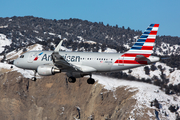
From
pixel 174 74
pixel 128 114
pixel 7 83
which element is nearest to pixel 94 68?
pixel 128 114

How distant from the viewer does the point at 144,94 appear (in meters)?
93.5

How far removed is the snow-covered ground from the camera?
9137 centimetres

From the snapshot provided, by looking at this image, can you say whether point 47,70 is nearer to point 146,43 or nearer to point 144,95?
point 146,43

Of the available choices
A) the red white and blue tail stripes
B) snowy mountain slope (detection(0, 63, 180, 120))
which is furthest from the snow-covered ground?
the red white and blue tail stripes

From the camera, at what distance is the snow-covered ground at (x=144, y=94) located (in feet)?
300

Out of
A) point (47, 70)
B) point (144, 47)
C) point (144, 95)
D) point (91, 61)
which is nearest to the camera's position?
point (144, 47)

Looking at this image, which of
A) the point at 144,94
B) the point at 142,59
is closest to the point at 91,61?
the point at 142,59

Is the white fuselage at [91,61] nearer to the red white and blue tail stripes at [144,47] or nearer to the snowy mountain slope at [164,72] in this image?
the red white and blue tail stripes at [144,47]

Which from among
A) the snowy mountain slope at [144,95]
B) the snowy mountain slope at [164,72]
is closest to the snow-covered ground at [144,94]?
the snowy mountain slope at [144,95]

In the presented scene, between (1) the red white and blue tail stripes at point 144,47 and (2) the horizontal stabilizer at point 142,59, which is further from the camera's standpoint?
(1) the red white and blue tail stripes at point 144,47

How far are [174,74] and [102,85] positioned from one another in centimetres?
6027

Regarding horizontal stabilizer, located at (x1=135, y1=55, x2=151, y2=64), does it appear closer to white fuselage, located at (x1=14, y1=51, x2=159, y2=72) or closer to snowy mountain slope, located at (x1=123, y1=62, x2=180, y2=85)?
white fuselage, located at (x1=14, y1=51, x2=159, y2=72)

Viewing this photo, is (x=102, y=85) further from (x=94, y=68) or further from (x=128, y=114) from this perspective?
(x=94, y=68)

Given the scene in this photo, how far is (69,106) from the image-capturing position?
104m
